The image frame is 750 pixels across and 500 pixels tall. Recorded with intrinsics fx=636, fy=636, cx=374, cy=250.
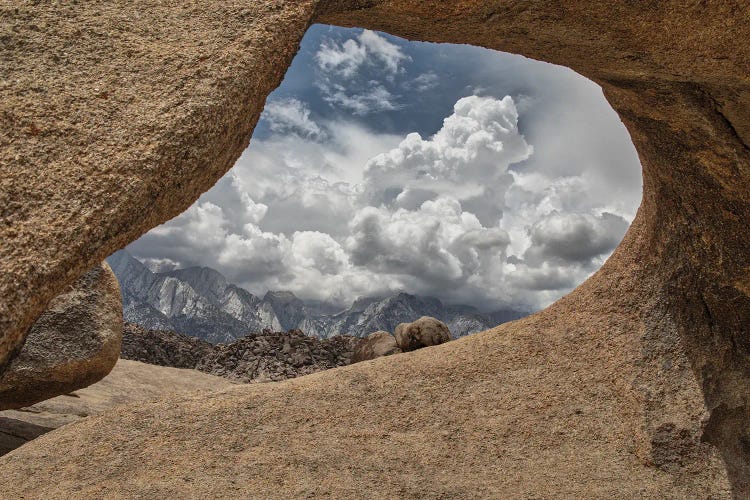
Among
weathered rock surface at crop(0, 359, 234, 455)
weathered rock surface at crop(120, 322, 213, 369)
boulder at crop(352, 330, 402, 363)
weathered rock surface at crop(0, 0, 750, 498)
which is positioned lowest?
weathered rock surface at crop(120, 322, 213, 369)

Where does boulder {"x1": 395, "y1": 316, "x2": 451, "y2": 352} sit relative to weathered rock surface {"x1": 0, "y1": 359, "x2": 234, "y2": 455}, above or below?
above

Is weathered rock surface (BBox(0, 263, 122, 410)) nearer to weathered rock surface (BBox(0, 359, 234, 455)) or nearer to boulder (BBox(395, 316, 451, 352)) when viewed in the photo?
weathered rock surface (BBox(0, 359, 234, 455))

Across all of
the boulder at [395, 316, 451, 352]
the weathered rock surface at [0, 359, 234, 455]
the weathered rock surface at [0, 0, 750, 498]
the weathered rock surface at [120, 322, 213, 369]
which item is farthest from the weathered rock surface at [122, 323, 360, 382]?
the weathered rock surface at [0, 0, 750, 498]

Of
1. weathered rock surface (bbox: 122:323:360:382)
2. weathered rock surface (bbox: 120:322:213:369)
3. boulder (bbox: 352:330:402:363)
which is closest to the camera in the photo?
boulder (bbox: 352:330:402:363)

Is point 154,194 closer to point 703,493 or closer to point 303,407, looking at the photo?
point 303,407

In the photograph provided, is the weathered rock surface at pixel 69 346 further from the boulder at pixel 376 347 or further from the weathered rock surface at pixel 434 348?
the boulder at pixel 376 347

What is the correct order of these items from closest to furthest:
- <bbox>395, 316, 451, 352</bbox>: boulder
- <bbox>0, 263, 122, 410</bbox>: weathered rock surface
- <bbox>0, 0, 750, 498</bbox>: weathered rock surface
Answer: <bbox>0, 0, 750, 498</bbox>: weathered rock surface
<bbox>0, 263, 122, 410</bbox>: weathered rock surface
<bbox>395, 316, 451, 352</bbox>: boulder

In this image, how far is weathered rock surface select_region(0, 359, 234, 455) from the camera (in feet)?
31.3

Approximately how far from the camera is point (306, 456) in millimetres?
6812

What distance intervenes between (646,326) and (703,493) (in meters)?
2.07

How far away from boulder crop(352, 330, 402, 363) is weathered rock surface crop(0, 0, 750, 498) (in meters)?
6.45

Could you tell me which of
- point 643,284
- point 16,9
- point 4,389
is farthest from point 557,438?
point 4,389

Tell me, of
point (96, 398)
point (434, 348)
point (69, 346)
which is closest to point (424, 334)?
point (434, 348)

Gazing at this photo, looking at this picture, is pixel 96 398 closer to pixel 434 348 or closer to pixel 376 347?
pixel 434 348
